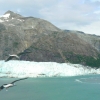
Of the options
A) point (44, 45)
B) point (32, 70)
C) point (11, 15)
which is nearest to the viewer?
point (32, 70)

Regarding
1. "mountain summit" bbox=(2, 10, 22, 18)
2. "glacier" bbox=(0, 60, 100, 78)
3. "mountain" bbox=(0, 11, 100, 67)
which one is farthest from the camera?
"mountain summit" bbox=(2, 10, 22, 18)

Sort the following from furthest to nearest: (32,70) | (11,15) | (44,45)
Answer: (11,15), (44,45), (32,70)

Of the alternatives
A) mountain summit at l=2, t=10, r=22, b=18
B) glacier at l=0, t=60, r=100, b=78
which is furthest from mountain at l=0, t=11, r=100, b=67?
glacier at l=0, t=60, r=100, b=78

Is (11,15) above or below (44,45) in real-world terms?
above

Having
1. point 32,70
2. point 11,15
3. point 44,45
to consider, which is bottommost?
point 32,70

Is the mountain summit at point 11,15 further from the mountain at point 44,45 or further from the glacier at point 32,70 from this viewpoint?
the glacier at point 32,70

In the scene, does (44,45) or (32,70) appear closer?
(32,70)

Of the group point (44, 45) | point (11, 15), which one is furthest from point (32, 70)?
point (11, 15)

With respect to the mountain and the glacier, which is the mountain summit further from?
the glacier

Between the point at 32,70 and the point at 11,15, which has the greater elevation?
the point at 11,15

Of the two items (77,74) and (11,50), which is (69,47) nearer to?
(11,50)

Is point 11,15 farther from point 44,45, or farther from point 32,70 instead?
point 32,70

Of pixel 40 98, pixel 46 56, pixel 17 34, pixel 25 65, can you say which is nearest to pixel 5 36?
pixel 17 34
